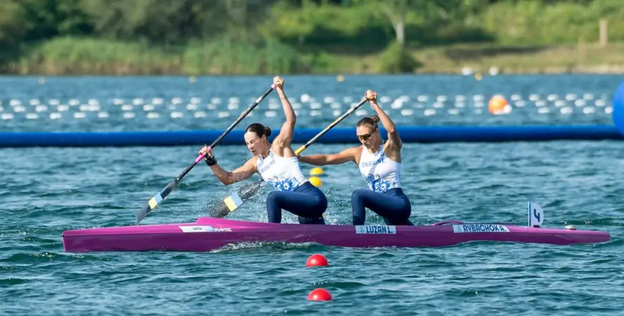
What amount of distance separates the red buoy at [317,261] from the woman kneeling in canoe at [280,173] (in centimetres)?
108

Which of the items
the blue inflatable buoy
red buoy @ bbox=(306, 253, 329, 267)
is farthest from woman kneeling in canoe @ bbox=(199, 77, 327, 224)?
the blue inflatable buoy

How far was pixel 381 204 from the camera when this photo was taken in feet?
48.6

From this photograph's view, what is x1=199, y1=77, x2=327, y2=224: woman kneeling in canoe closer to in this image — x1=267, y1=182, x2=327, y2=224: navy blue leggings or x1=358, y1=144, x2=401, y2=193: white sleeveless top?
x1=267, y1=182, x2=327, y2=224: navy blue leggings

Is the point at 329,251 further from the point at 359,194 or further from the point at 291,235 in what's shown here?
the point at 359,194

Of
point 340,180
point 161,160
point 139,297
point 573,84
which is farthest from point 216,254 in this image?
point 573,84

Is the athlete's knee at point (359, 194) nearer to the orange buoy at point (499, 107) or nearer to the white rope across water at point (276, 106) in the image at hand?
the white rope across water at point (276, 106)

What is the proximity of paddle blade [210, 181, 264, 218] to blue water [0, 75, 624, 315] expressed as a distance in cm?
77

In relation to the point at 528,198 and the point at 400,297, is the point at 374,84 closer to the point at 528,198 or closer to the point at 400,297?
the point at 528,198

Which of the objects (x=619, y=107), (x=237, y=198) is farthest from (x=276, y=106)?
(x=237, y=198)

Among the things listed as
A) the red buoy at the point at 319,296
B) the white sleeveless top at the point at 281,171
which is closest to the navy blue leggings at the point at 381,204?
the white sleeveless top at the point at 281,171

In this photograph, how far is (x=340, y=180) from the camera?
22.7 m

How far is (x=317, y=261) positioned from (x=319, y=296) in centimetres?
164

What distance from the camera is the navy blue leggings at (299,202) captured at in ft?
47.8

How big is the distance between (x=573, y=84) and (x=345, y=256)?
182 ft
